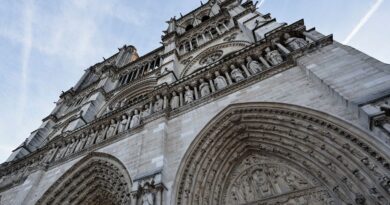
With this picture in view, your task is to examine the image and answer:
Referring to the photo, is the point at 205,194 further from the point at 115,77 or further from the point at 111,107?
the point at 115,77

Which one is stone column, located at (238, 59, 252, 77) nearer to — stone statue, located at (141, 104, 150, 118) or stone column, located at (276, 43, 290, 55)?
stone column, located at (276, 43, 290, 55)

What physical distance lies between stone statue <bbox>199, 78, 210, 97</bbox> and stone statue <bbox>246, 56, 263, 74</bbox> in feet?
4.54

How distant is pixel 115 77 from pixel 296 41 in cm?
1311

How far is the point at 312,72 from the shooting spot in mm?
5234

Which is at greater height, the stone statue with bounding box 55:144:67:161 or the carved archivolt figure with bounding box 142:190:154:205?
the stone statue with bounding box 55:144:67:161

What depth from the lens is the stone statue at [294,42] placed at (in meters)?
6.49

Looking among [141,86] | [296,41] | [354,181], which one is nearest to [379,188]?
[354,181]

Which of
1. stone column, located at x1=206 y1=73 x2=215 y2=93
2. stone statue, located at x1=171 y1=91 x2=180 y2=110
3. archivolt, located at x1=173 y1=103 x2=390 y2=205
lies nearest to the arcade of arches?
archivolt, located at x1=173 y1=103 x2=390 y2=205

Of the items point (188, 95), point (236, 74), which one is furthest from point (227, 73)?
point (188, 95)

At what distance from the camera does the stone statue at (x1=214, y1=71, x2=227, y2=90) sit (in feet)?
23.0

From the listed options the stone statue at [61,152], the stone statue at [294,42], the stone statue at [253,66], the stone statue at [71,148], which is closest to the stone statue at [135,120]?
the stone statue at [71,148]

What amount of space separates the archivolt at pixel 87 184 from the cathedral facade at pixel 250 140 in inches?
1.2

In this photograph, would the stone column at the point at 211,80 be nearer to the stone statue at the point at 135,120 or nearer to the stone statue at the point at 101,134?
the stone statue at the point at 135,120

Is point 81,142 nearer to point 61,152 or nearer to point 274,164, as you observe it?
point 61,152
